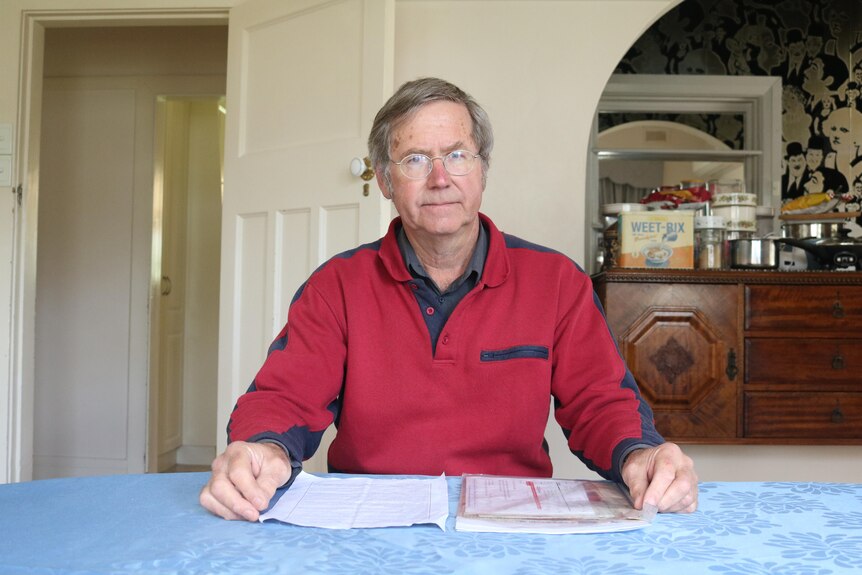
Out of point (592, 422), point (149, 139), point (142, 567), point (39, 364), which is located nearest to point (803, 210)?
point (592, 422)

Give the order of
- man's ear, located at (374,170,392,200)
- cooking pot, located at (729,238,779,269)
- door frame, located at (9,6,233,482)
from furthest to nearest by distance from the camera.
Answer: door frame, located at (9,6,233,482)
cooking pot, located at (729,238,779,269)
man's ear, located at (374,170,392,200)

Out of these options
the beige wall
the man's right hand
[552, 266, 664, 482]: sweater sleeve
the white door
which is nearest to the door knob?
the white door

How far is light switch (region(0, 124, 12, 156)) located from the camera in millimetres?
3117

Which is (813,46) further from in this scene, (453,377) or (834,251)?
(453,377)

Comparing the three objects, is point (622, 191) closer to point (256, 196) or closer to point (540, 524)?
point (256, 196)

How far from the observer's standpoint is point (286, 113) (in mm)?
2756

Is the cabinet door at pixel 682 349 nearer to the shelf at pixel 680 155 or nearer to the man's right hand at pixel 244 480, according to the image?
the shelf at pixel 680 155

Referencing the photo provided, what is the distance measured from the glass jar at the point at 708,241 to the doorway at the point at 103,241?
280 centimetres

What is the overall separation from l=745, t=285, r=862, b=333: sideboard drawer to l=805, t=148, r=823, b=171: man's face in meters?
1.52

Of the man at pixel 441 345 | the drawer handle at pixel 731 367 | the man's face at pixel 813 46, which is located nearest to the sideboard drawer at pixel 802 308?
the drawer handle at pixel 731 367

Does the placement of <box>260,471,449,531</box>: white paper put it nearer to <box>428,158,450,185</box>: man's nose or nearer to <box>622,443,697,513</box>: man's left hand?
<box>622,443,697,513</box>: man's left hand

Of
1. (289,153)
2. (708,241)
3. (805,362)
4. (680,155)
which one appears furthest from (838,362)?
(289,153)

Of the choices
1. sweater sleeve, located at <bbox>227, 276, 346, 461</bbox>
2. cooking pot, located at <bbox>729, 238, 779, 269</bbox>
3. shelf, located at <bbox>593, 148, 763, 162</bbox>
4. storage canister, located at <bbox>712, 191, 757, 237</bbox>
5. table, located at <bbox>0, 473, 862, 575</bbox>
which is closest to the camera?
table, located at <bbox>0, 473, 862, 575</bbox>

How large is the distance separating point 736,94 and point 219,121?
3.04 meters
